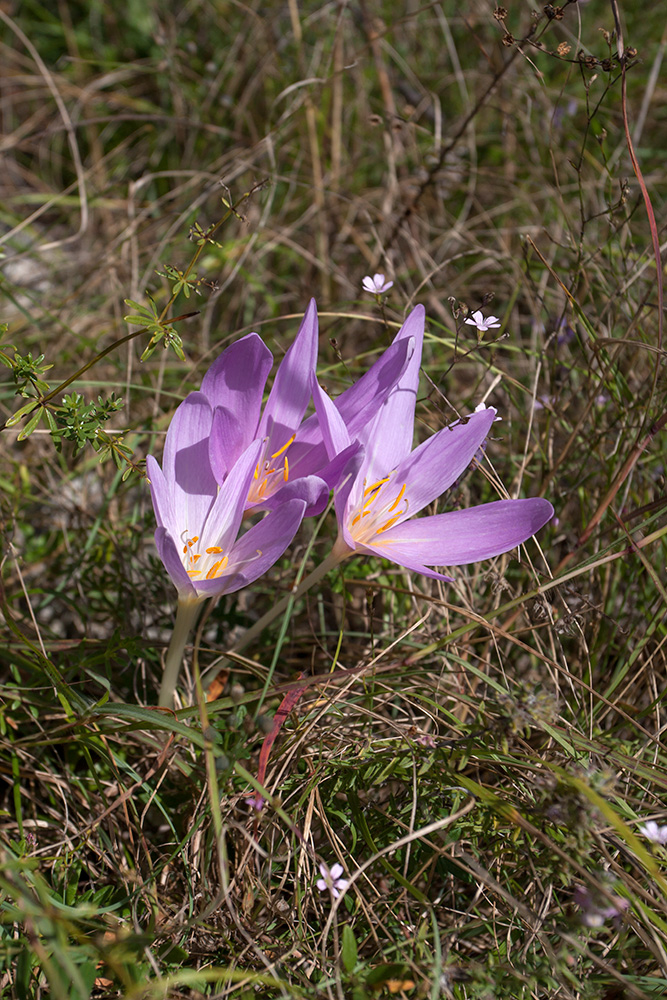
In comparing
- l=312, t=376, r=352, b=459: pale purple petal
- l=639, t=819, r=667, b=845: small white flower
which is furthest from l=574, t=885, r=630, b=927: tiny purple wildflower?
l=312, t=376, r=352, b=459: pale purple petal

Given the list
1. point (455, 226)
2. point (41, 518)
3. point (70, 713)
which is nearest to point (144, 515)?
point (41, 518)

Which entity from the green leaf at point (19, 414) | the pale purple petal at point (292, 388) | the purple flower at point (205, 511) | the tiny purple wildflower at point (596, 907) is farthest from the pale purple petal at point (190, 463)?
the tiny purple wildflower at point (596, 907)

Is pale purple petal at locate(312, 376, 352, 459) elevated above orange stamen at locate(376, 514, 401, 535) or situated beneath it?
elevated above

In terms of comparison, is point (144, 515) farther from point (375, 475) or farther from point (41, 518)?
point (375, 475)

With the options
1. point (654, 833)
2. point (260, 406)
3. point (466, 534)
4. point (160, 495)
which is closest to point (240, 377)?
point (260, 406)

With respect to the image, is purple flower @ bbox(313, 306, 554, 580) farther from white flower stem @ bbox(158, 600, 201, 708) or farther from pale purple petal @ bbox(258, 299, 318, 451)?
white flower stem @ bbox(158, 600, 201, 708)

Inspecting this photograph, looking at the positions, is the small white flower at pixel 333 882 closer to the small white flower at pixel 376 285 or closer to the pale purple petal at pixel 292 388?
the pale purple petal at pixel 292 388
